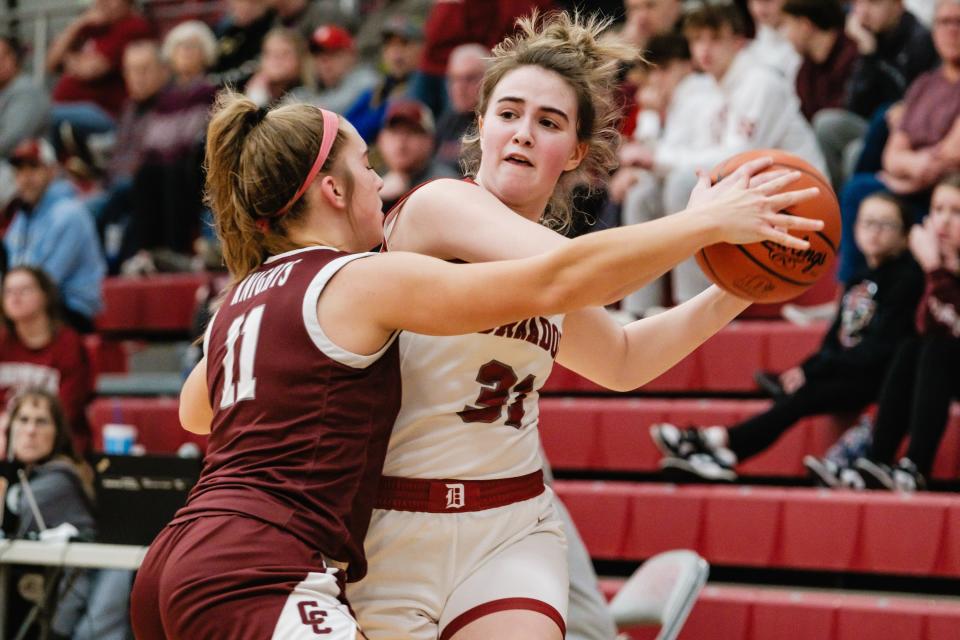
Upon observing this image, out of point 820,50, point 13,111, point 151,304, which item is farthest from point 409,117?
point 13,111

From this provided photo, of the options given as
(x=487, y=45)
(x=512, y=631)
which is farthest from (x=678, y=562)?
(x=487, y=45)

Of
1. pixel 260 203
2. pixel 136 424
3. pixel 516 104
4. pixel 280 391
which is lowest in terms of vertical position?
pixel 136 424

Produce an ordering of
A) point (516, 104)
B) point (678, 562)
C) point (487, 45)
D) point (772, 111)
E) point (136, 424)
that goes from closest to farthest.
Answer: point (516, 104)
point (678, 562)
point (772, 111)
point (136, 424)
point (487, 45)

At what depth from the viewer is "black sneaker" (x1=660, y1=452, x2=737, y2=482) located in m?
5.42

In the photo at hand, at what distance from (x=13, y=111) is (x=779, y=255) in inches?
316

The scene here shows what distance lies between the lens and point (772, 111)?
628 centimetres

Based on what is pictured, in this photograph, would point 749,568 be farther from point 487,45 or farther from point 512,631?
point 487,45

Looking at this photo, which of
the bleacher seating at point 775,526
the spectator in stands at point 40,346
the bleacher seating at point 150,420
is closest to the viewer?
the bleacher seating at point 775,526

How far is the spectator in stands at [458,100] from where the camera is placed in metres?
7.13

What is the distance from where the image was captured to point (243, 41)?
9.04 m

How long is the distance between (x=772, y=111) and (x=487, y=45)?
84.5 inches

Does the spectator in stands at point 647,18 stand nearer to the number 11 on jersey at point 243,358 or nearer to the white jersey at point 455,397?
the white jersey at point 455,397

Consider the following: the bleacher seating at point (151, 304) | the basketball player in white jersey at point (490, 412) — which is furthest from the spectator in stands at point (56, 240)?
the basketball player in white jersey at point (490, 412)

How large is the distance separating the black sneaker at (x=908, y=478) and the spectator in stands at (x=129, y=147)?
554 cm
